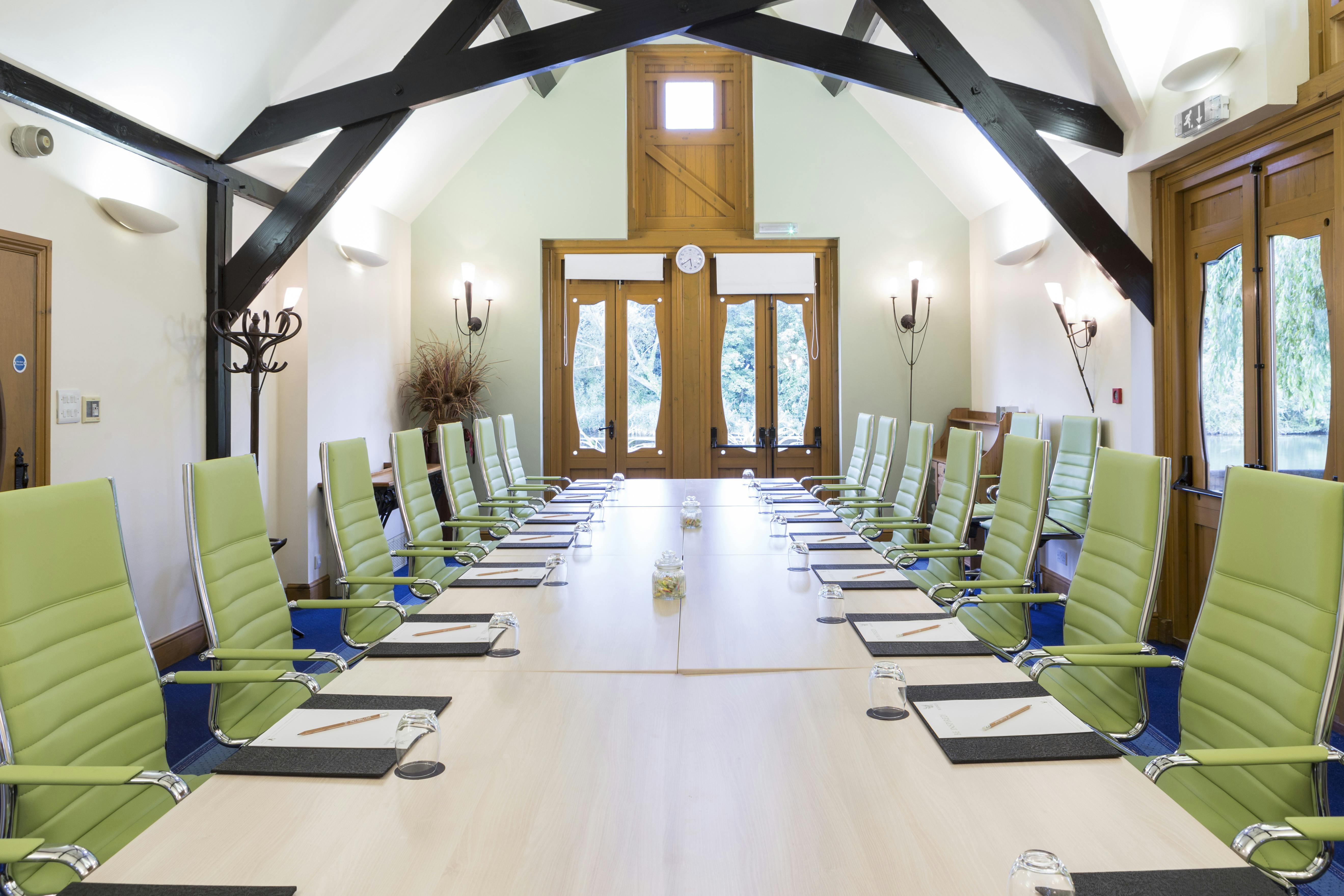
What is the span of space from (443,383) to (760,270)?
3.13 m

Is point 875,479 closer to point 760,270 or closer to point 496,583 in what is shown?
point 760,270

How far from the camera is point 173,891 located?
1007 millimetres

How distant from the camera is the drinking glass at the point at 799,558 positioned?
2.85 metres

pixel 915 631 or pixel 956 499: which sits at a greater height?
pixel 956 499

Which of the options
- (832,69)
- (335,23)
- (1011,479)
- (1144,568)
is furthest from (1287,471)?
(335,23)

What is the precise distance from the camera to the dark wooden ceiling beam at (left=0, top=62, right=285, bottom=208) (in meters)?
3.31

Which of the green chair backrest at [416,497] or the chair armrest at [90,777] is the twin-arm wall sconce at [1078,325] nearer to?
the green chair backrest at [416,497]

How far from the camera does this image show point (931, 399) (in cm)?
757

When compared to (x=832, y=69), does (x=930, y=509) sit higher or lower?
lower

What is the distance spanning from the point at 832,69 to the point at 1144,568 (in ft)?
11.5

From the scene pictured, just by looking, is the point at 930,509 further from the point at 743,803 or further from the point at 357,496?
the point at 743,803

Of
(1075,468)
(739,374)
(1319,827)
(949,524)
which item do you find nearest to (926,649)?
(1319,827)

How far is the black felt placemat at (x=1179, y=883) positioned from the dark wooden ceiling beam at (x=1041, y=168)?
4348 millimetres

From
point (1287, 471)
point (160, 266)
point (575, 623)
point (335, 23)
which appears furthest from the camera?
point (335, 23)
